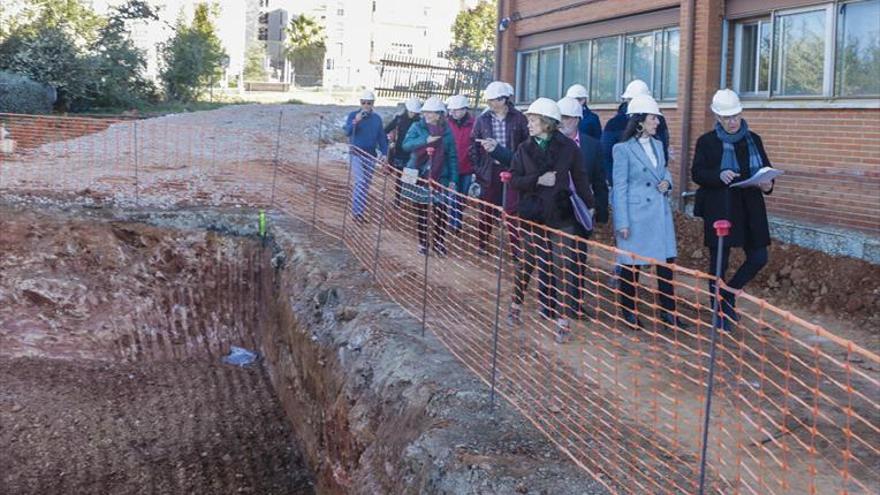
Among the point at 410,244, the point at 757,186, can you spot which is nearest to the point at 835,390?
the point at 757,186

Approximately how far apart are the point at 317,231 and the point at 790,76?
5.43 m

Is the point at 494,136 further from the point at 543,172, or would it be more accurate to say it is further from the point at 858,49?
the point at 858,49

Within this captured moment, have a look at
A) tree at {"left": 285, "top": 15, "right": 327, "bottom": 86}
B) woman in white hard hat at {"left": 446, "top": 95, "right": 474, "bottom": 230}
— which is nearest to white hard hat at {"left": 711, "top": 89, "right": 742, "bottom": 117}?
woman in white hard hat at {"left": 446, "top": 95, "right": 474, "bottom": 230}

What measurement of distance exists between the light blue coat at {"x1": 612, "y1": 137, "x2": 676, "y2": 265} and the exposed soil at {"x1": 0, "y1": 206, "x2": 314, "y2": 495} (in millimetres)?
3340

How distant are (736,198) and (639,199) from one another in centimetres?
68

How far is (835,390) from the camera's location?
6.45 meters

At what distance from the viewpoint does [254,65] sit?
5647 cm

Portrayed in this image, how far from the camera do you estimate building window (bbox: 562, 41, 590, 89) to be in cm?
1536

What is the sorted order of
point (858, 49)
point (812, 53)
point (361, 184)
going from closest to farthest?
1. point (858, 49)
2. point (812, 53)
3. point (361, 184)

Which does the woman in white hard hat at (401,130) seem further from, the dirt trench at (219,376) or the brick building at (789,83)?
A: the brick building at (789,83)

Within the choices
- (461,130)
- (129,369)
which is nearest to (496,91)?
(461,130)

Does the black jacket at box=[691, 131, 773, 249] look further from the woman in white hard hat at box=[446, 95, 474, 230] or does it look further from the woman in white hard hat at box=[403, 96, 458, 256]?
the woman in white hard hat at box=[446, 95, 474, 230]

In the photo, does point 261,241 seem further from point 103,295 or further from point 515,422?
point 515,422

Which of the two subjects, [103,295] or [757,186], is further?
[103,295]
